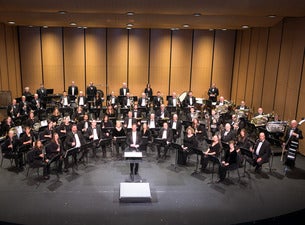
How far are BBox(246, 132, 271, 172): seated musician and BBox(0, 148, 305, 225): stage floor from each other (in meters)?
0.49

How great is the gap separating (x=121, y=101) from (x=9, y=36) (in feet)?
24.0

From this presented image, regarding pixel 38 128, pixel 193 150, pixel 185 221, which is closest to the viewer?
pixel 185 221

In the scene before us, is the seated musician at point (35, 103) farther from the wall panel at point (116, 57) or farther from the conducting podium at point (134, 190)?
the conducting podium at point (134, 190)

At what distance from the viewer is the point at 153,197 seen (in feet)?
28.6

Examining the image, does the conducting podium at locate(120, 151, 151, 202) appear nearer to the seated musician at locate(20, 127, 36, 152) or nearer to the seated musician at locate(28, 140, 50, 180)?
the seated musician at locate(28, 140, 50, 180)

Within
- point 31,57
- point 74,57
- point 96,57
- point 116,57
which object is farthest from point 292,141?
point 31,57

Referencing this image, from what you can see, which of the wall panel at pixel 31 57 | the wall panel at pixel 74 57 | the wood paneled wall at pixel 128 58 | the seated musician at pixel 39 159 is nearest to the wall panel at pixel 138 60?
the wood paneled wall at pixel 128 58

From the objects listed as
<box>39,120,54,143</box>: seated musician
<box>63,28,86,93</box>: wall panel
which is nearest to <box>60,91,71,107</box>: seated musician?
<box>63,28,86,93</box>: wall panel

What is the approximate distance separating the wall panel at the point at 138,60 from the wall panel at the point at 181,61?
1.65 metres

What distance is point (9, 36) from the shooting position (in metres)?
17.1

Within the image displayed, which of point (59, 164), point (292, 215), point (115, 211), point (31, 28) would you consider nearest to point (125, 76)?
point (31, 28)

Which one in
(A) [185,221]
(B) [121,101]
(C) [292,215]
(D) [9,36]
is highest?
(D) [9,36]

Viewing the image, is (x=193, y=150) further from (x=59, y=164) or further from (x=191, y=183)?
(x=59, y=164)

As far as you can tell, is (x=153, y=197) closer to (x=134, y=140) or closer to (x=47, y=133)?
(x=134, y=140)
